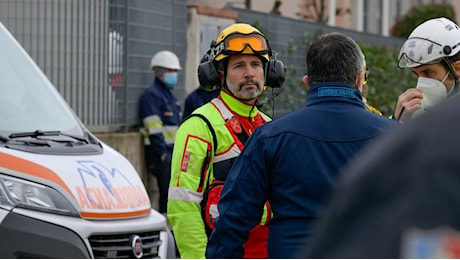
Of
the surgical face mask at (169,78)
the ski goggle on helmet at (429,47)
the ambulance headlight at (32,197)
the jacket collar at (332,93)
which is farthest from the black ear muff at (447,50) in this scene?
the surgical face mask at (169,78)

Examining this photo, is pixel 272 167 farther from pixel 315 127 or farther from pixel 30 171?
pixel 30 171

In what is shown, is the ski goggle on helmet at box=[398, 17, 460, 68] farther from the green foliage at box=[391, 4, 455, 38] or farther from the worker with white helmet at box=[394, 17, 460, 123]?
the green foliage at box=[391, 4, 455, 38]

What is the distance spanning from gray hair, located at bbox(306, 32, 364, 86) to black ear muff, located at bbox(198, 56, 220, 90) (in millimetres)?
1488

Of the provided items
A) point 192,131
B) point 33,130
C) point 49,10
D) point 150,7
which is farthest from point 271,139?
point 150,7

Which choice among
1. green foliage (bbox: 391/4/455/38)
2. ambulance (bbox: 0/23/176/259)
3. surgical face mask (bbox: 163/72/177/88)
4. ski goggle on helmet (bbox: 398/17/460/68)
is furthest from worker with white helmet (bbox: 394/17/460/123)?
green foliage (bbox: 391/4/455/38)

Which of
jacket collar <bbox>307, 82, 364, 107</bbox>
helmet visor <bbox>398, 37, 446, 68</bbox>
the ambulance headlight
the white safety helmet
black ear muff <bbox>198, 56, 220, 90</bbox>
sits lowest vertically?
the ambulance headlight

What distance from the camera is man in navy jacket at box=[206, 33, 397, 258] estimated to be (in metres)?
3.98

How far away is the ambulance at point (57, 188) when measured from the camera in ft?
21.3

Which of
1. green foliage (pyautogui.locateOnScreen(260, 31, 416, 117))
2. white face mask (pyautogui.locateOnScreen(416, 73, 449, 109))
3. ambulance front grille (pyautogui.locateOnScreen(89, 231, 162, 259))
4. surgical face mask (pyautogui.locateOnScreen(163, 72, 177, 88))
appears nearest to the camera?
white face mask (pyautogui.locateOnScreen(416, 73, 449, 109))

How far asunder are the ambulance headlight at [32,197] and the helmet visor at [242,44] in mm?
1584

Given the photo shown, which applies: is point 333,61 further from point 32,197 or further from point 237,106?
point 32,197

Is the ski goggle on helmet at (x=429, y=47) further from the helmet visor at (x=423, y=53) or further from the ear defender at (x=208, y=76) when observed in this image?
the ear defender at (x=208, y=76)

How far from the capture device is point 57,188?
21.8ft

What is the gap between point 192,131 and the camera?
5285 millimetres
